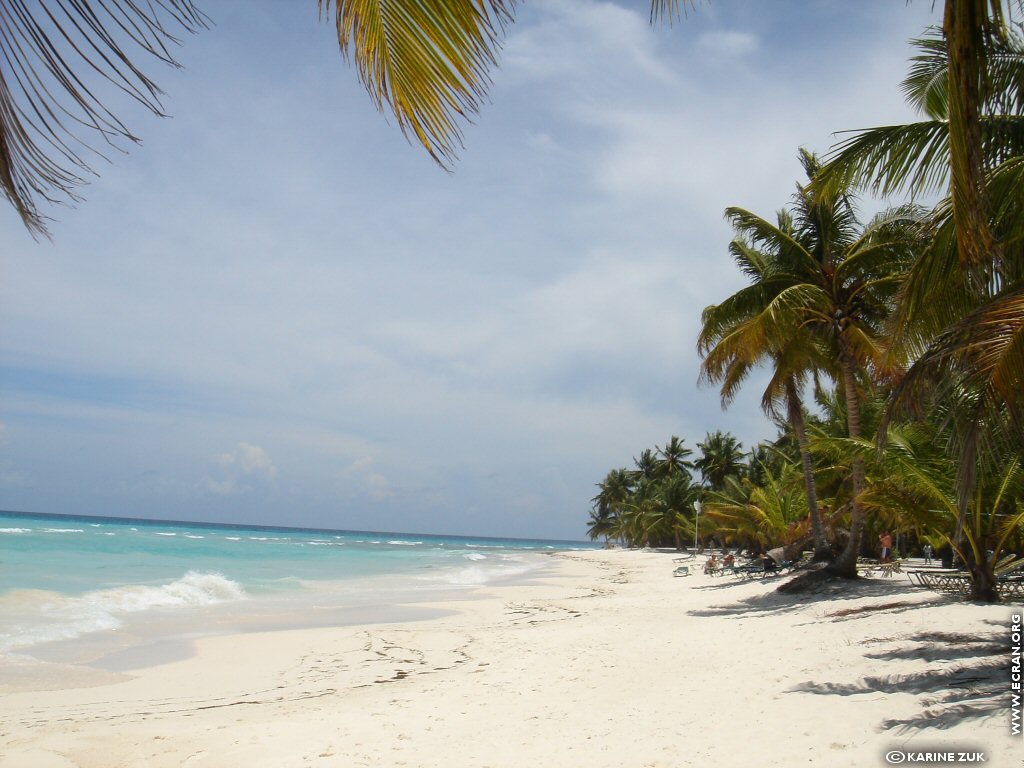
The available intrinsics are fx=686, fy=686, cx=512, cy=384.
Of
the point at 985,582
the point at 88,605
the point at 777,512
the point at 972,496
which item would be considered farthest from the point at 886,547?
the point at 88,605

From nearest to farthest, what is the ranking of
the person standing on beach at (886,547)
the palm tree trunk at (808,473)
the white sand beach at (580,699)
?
the white sand beach at (580,699), the palm tree trunk at (808,473), the person standing on beach at (886,547)

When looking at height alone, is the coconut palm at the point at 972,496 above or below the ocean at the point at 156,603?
above

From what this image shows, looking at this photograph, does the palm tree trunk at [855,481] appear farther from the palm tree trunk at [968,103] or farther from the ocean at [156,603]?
the palm tree trunk at [968,103]

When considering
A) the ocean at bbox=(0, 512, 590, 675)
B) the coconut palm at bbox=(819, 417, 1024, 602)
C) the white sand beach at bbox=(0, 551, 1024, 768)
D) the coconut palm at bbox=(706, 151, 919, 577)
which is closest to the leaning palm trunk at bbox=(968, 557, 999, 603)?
the coconut palm at bbox=(819, 417, 1024, 602)

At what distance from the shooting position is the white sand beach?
14.8 ft

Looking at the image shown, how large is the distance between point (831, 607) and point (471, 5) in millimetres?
10171

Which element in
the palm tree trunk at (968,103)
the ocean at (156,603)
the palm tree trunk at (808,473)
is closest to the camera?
the palm tree trunk at (968,103)

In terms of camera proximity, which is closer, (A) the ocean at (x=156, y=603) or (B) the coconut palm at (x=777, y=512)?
(A) the ocean at (x=156, y=603)

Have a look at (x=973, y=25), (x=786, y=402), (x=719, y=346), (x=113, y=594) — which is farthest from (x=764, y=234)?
(x=113, y=594)

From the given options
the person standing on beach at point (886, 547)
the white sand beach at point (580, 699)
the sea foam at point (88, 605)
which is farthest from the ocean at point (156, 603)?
the person standing on beach at point (886, 547)

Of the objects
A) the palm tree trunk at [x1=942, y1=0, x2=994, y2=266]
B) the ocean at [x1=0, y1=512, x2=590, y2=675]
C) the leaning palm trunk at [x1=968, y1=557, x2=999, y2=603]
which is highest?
the palm tree trunk at [x1=942, y1=0, x2=994, y2=266]

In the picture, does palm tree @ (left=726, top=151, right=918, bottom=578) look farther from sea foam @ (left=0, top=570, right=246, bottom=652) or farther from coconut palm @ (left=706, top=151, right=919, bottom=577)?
sea foam @ (left=0, top=570, right=246, bottom=652)

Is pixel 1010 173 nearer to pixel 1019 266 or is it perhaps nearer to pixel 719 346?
pixel 1019 266

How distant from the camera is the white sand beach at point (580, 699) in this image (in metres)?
4.50
